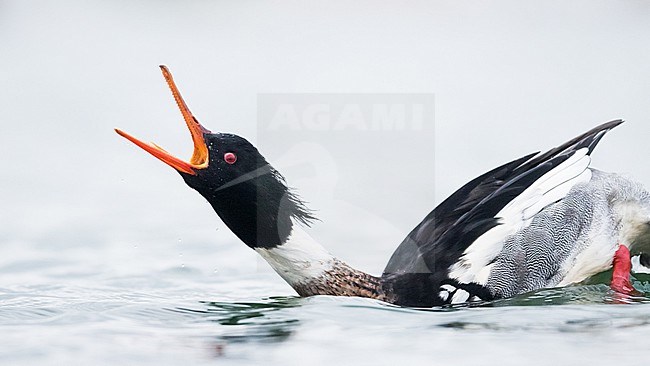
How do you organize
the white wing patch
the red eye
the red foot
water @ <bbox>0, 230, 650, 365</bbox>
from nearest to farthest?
water @ <bbox>0, 230, 650, 365</bbox>
the red eye
the white wing patch
the red foot

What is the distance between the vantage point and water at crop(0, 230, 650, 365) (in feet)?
14.5

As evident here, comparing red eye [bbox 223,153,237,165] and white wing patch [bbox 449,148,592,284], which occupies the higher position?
red eye [bbox 223,153,237,165]

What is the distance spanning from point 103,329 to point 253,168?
3.22 feet

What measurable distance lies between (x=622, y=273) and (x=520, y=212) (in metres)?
0.58

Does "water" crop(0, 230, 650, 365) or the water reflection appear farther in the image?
the water reflection

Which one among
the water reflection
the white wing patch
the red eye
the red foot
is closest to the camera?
the water reflection

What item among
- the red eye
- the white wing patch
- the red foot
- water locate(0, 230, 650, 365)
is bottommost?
water locate(0, 230, 650, 365)

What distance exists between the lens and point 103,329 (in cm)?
489

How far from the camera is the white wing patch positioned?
537cm

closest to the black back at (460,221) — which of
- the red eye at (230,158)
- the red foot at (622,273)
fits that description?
the red foot at (622,273)

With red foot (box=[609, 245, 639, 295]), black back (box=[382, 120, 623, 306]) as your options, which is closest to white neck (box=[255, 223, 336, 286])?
black back (box=[382, 120, 623, 306])

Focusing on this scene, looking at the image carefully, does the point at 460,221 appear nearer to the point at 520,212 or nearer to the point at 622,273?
the point at 520,212

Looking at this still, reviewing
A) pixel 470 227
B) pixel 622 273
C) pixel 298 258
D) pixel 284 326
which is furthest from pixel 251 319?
pixel 622 273

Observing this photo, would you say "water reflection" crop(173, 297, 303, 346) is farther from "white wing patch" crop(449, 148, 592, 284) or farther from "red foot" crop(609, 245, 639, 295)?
"red foot" crop(609, 245, 639, 295)
